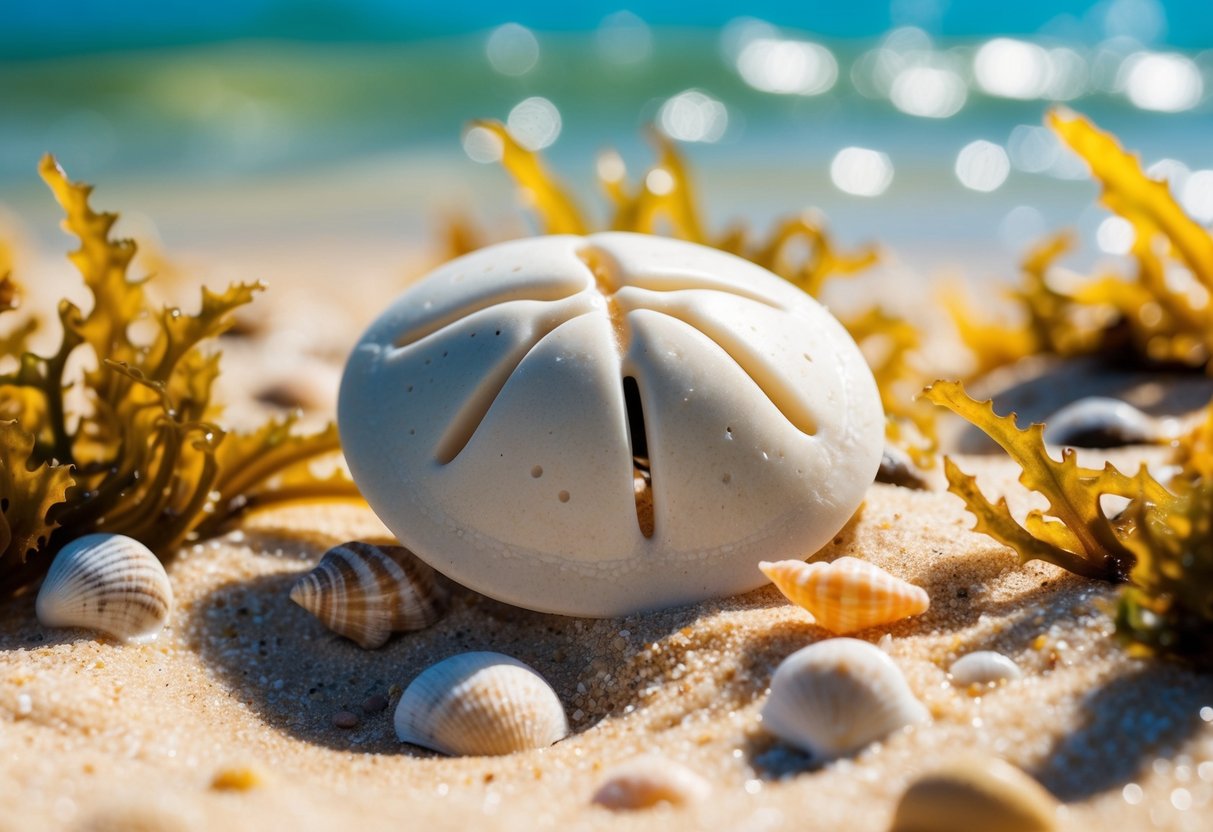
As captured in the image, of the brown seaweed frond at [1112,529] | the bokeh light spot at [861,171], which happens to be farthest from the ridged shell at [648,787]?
the bokeh light spot at [861,171]

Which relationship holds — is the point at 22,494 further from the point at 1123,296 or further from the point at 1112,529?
the point at 1123,296

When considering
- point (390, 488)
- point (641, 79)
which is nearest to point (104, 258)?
point (390, 488)

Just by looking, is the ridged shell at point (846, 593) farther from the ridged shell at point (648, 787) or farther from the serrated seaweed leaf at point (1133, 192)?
the serrated seaweed leaf at point (1133, 192)

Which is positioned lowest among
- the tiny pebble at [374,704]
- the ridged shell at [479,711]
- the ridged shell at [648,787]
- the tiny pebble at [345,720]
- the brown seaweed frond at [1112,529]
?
the tiny pebble at [374,704]

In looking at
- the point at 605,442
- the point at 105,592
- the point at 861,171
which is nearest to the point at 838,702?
the point at 605,442

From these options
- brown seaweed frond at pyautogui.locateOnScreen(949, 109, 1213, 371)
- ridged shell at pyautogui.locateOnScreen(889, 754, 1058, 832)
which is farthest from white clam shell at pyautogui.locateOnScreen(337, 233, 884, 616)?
brown seaweed frond at pyautogui.locateOnScreen(949, 109, 1213, 371)

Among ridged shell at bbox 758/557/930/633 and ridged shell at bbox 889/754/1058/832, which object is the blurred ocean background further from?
ridged shell at bbox 889/754/1058/832

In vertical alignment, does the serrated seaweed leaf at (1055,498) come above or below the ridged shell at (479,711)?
above
